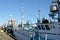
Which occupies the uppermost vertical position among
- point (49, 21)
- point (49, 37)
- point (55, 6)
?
point (55, 6)

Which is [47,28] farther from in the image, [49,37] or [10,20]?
[10,20]

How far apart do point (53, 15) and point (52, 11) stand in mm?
2528

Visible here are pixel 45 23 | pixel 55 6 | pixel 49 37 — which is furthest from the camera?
pixel 45 23

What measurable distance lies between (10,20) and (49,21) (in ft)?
217

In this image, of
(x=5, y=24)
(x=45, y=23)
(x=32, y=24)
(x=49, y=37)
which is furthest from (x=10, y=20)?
(x=49, y=37)

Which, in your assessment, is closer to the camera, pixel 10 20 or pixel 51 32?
pixel 51 32

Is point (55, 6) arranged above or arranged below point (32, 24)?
above

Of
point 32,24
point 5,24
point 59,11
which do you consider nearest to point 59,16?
point 59,11

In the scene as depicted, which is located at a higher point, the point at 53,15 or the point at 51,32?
the point at 53,15

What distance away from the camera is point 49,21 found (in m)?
57.8

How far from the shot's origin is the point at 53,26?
169 feet

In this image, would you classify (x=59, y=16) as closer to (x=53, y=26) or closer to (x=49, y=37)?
(x=53, y=26)

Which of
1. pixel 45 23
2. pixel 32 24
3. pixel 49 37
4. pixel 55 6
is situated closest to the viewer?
pixel 49 37

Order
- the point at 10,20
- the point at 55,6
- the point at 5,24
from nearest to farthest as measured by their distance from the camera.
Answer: the point at 55,6 → the point at 10,20 → the point at 5,24
